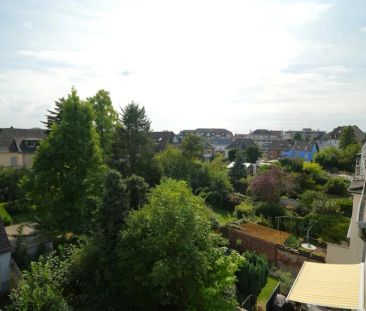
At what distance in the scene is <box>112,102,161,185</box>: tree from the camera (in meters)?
29.7

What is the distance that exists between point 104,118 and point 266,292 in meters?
20.3

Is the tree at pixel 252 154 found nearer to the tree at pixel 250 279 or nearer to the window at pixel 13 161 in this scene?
the window at pixel 13 161

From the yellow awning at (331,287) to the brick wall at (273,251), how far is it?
10.0 m

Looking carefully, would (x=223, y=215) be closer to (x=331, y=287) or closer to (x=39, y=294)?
(x=331, y=287)

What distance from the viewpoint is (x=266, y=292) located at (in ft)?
58.8

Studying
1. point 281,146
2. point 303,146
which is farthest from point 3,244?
point 281,146

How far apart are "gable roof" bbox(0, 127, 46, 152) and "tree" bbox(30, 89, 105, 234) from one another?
2480 centimetres

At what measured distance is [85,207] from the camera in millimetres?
19250

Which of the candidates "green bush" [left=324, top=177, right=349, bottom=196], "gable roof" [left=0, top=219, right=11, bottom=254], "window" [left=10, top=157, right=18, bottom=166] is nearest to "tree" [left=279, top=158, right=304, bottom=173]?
"green bush" [left=324, top=177, right=349, bottom=196]

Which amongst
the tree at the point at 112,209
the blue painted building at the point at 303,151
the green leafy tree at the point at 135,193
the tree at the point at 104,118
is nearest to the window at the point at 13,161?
the tree at the point at 104,118

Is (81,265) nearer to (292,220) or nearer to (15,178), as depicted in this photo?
(292,220)

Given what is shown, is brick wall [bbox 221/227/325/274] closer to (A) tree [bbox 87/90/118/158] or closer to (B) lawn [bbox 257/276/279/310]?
(B) lawn [bbox 257/276/279/310]

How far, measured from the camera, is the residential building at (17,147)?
4000 cm

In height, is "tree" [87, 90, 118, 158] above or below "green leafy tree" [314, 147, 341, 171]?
above
